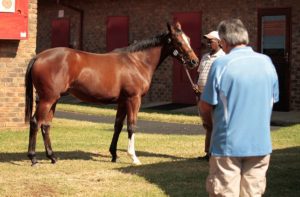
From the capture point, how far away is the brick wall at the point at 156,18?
61.1 ft

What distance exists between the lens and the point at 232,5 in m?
20.0

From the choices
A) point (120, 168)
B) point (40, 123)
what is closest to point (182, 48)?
point (120, 168)

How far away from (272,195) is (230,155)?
2756 millimetres

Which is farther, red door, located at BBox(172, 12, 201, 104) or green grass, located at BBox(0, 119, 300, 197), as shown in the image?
red door, located at BBox(172, 12, 201, 104)

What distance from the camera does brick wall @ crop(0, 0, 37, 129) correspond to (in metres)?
13.0

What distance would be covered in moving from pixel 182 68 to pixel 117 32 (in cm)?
347

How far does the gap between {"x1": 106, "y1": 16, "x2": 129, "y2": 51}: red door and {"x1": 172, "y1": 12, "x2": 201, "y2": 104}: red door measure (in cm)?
254

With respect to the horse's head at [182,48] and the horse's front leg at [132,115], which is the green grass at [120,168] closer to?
the horse's front leg at [132,115]

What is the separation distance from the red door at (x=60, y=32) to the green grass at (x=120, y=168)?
44.1ft

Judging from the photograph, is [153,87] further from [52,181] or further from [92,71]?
[52,181]

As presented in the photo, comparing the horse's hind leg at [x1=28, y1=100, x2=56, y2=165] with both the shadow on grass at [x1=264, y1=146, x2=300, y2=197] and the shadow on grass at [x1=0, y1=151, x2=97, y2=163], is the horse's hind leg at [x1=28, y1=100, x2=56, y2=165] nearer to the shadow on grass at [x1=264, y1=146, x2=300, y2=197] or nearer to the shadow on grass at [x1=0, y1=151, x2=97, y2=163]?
the shadow on grass at [x1=0, y1=151, x2=97, y2=163]

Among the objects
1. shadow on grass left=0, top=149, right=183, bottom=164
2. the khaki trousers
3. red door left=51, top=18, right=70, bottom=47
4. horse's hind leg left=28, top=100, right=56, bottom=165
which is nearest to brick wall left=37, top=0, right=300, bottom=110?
red door left=51, top=18, right=70, bottom=47

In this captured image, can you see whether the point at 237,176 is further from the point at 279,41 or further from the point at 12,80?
the point at 279,41

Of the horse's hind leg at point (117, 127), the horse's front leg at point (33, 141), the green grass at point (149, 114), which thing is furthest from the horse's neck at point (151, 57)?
the green grass at point (149, 114)
